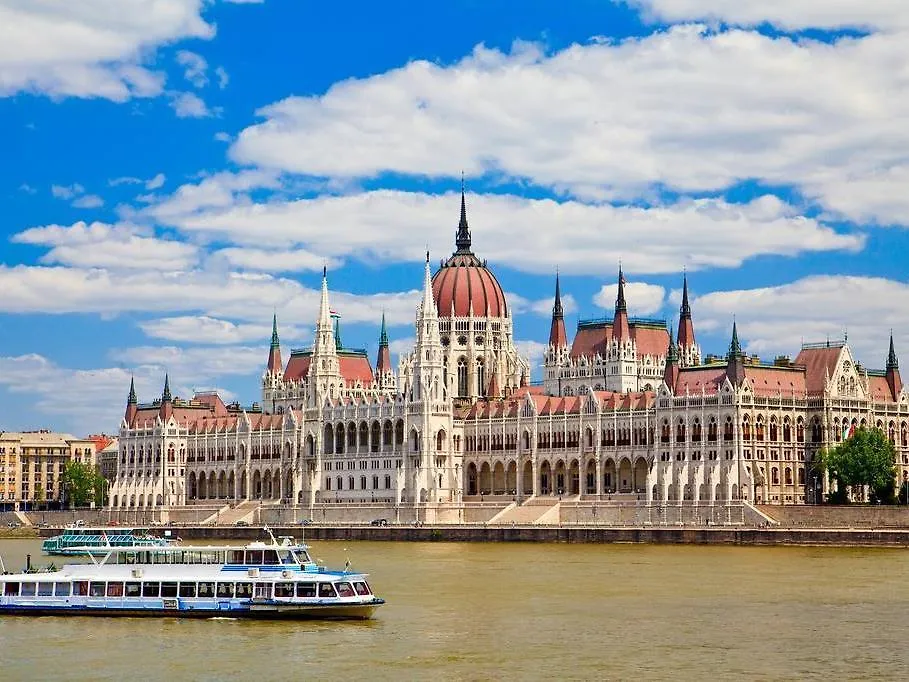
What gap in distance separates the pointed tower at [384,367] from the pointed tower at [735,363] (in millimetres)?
58228

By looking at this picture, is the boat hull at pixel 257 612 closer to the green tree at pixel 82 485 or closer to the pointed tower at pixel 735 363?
the pointed tower at pixel 735 363

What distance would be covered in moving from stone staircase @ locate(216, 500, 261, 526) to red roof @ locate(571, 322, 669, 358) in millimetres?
32971

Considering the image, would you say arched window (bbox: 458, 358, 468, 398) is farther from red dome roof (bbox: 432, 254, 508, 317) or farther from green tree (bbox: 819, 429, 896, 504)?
green tree (bbox: 819, 429, 896, 504)

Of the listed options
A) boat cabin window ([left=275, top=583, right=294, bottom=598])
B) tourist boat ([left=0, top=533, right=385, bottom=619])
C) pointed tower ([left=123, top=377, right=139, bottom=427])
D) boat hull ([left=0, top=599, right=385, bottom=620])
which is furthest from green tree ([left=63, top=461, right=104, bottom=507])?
boat cabin window ([left=275, top=583, right=294, bottom=598])

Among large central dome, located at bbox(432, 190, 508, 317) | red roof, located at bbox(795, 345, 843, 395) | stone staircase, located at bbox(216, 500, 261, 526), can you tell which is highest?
large central dome, located at bbox(432, 190, 508, 317)

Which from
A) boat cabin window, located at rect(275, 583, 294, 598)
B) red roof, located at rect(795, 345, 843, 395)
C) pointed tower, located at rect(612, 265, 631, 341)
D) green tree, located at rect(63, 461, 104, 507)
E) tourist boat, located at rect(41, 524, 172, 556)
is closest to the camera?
boat cabin window, located at rect(275, 583, 294, 598)

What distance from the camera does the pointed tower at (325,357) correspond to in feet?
567

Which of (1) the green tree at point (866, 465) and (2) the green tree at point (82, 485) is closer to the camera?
(1) the green tree at point (866, 465)

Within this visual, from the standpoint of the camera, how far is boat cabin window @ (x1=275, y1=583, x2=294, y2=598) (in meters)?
64.9

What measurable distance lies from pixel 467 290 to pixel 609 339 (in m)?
17.8

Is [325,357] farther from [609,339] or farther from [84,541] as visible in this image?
[84,541]

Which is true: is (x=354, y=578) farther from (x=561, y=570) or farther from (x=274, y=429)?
(x=274, y=429)

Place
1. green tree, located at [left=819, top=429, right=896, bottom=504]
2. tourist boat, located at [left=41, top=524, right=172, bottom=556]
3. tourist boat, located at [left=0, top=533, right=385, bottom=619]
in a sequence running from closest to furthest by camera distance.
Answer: tourist boat, located at [left=0, top=533, right=385, bottom=619], tourist boat, located at [left=41, top=524, right=172, bottom=556], green tree, located at [left=819, top=429, right=896, bottom=504]

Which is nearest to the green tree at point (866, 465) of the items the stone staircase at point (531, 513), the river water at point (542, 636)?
the stone staircase at point (531, 513)
